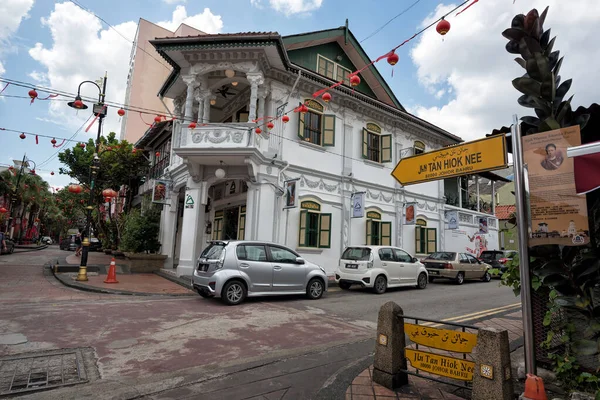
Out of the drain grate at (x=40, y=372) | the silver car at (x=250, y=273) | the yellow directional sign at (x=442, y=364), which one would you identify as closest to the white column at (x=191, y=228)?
the silver car at (x=250, y=273)

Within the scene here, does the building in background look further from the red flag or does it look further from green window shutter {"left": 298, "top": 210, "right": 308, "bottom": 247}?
the red flag

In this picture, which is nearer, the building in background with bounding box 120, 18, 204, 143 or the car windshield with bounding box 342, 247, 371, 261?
the car windshield with bounding box 342, 247, 371, 261

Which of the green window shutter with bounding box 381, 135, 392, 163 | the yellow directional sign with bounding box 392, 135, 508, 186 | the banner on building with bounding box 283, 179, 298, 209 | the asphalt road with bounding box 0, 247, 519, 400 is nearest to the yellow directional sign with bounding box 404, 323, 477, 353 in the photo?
the asphalt road with bounding box 0, 247, 519, 400

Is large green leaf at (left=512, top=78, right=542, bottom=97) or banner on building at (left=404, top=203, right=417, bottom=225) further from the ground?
banner on building at (left=404, top=203, right=417, bottom=225)

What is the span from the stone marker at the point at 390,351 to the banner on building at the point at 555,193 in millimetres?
1682

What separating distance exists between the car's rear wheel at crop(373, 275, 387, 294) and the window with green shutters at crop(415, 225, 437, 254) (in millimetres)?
8145

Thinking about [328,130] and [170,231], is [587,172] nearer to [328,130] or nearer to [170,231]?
[328,130]

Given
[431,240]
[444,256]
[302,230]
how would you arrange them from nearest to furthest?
[302,230]
[444,256]
[431,240]

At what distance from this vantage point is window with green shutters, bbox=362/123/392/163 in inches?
711

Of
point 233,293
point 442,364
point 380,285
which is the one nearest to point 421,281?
point 380,285

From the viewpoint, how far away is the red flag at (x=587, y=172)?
2.81 m

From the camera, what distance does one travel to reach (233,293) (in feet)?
29.6

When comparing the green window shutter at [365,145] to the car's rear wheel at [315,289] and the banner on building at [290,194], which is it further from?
the car's rear wheel at [315,289]

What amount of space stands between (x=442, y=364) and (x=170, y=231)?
1575cm
